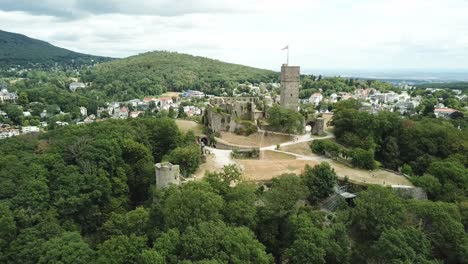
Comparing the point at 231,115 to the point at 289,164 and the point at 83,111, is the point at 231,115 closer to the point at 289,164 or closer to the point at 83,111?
the point at 289,164

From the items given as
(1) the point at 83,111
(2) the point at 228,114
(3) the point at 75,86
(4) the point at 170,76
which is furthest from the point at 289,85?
(4) the point at 170,76

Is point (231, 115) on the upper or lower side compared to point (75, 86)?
upper

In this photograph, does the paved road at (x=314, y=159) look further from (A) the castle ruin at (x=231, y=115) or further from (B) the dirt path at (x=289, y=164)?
(A) the castle ruin at (x=231, y=115)

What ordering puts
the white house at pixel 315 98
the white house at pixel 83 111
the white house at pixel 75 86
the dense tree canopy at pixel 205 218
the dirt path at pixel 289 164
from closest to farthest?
the dense tree canopy at pixel 205 218, the dirt path at pixel 289 164, the white house at pixel 315 98, the white house at pixel 83 111, the white house at pixel 75 86

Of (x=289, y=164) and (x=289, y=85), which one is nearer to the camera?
(x=289, y=164)

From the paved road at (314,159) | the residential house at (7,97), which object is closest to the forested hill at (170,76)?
the residential house at (7,97)

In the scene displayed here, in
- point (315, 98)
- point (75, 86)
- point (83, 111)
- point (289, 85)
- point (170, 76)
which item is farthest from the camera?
point (170, 76)
